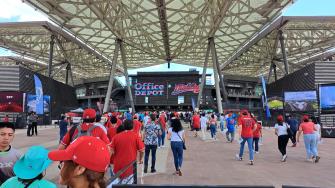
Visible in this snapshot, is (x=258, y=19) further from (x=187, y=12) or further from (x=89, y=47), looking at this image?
(x=89, y=47)

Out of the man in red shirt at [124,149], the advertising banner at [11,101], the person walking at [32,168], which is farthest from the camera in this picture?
the advertising banner at [11,101]

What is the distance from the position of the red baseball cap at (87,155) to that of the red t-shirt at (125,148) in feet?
14.9

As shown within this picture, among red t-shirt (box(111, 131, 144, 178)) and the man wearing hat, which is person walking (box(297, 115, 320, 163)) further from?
the man wearing hat

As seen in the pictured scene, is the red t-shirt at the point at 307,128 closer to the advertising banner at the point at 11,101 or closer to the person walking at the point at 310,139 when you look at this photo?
the person walking at the point at 310,139

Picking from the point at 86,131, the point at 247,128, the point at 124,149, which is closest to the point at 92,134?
the point at 86,131

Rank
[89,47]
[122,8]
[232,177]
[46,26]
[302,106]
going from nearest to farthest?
[232,177] → [302,106] → [122,8] → [46,26] → [89,47]

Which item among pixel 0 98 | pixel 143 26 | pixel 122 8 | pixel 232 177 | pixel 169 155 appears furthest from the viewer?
pixel 143 26

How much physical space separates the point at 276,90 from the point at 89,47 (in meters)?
29.5

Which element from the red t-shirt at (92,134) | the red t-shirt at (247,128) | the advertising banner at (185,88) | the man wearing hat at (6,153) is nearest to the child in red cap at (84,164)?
the man wearing hat at (6,153)

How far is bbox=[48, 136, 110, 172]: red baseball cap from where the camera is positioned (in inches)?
77.0

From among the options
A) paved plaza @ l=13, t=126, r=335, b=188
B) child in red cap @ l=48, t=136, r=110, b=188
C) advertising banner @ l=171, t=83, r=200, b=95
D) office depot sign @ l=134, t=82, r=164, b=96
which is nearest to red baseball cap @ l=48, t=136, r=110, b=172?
child in red cap @ l=48, t=136, r=110, b=188

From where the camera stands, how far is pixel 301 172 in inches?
428

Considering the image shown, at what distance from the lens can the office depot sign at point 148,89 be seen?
86.2 m

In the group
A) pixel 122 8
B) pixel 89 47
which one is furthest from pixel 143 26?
pixel 89 47
